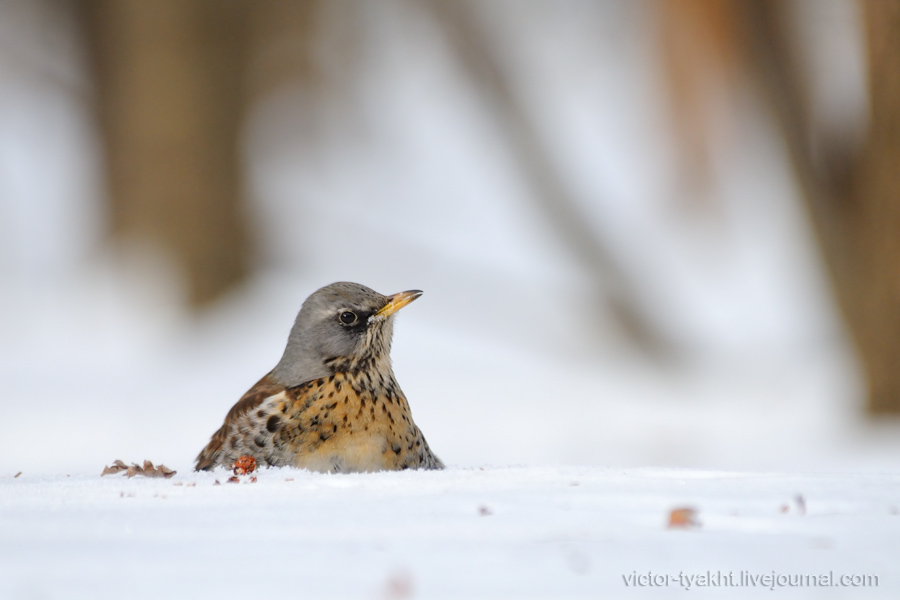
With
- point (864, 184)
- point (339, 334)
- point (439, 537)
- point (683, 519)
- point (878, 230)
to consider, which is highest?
point (864, 184)

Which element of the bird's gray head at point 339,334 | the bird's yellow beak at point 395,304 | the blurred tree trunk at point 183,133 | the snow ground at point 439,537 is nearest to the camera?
the snow ground at point 439,537

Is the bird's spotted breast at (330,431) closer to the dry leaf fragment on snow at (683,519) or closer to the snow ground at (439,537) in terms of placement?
the snow ground at (439,537)

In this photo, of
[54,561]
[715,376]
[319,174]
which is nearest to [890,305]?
[715,376]

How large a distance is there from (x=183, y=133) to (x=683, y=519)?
1066cm

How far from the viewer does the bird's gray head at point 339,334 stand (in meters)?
4.55

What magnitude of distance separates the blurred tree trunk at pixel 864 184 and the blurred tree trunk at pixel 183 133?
20.4 feet

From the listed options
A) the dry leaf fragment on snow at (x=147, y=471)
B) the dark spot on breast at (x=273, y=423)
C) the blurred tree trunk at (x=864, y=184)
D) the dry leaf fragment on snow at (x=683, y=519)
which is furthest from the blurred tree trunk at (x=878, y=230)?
the dry leaf fragment on snow at (x=683, y=519)

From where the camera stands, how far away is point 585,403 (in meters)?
11.1

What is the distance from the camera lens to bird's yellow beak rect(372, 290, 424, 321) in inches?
190

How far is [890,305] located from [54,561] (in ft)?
23.4

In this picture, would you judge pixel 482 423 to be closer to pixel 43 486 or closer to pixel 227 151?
pixel 227 151

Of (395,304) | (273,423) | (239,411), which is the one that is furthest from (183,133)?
(273,423)

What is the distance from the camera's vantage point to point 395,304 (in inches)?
191

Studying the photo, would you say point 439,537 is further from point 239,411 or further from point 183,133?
point 183,133
